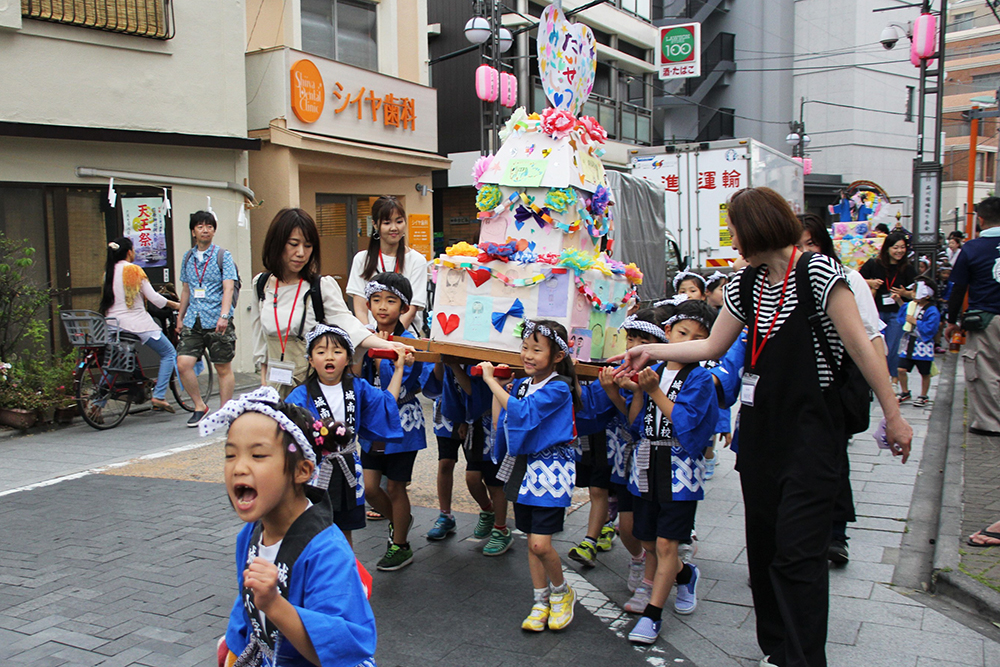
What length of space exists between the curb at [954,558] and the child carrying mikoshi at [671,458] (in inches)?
57.8

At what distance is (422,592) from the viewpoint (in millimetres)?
4562

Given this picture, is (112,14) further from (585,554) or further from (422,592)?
(585,554)

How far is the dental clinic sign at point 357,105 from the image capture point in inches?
521

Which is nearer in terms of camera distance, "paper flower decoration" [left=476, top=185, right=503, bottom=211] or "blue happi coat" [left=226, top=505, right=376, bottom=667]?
"blue happi coat" [left=226, top=505, right=376, bottom=667]

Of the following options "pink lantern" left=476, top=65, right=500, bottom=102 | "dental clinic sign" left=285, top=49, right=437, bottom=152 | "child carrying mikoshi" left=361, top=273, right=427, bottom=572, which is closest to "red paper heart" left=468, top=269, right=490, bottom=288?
"child carrying mikoshi" left=361, top=273, right=427, bottom=572

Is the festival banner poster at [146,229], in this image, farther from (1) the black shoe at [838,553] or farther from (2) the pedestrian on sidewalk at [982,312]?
(2) the pedestrian on sidewalk at [982,312]

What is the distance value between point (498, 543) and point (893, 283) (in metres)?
6.48

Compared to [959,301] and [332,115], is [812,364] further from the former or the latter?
[332,115]

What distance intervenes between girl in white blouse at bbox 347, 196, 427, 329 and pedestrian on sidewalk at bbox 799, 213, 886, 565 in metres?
2.69

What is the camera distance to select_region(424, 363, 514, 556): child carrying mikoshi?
201 inches

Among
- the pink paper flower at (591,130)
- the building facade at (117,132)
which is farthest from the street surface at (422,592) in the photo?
the building facade at (117,132)

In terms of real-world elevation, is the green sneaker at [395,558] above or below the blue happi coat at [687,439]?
below

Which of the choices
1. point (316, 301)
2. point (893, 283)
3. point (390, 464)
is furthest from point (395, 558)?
point (893, 283)

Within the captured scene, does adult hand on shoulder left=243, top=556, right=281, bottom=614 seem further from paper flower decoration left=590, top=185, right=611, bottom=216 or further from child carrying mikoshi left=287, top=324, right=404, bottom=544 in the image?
paper flower decoration left=590, top=185, right=611, bottom=216
